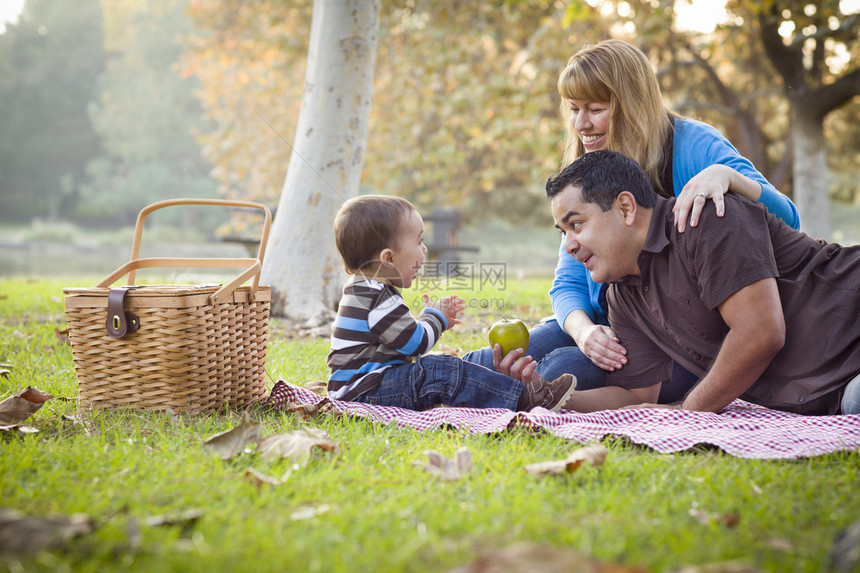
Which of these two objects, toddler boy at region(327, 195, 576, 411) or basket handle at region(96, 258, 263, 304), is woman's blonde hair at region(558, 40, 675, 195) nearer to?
toddler boy at region(327, 195, 576, 411)

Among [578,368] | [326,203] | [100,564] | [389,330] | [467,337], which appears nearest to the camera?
[100,564]

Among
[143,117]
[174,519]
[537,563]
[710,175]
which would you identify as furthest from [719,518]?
[143,117]

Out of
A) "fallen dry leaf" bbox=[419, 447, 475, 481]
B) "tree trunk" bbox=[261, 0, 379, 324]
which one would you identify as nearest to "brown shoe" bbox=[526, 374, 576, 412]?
"fallen dry leaf" bbox=[419, 447, 475, 481]

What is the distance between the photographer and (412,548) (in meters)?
1.52

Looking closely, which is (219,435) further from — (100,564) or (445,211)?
(445,211)

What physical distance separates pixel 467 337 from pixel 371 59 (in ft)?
9.53

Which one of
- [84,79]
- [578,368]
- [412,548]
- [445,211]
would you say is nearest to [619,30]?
[445,211]

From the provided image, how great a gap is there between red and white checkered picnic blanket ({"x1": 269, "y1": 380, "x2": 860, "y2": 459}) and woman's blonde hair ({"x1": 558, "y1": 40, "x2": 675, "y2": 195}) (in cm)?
113

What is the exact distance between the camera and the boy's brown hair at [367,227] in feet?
10.3

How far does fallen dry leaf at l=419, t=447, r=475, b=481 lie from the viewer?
2059 millimetres

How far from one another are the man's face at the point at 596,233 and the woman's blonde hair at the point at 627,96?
0.56m

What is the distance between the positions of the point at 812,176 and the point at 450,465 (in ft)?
37.5

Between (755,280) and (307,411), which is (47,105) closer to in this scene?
(307,411)

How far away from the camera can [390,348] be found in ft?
10.2
